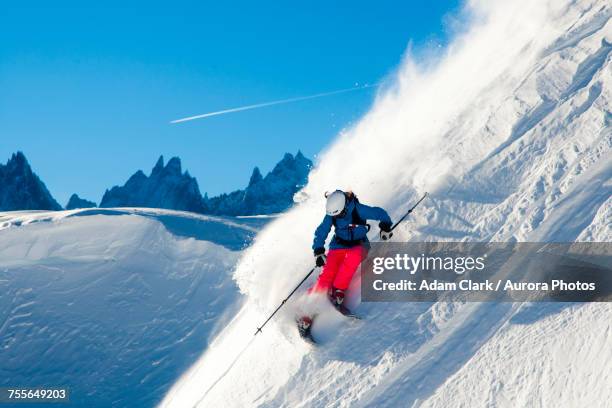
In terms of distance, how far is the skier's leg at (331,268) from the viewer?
8.10 metres

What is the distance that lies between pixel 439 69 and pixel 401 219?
777 centimetres

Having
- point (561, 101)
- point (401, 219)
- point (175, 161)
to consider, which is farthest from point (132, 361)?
point (175, 161)

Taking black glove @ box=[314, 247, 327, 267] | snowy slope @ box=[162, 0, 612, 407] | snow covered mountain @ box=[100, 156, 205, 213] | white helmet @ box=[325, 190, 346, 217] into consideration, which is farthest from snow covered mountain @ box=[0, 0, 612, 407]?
snow covered mountain @ box=[100, 156, 205, 213]

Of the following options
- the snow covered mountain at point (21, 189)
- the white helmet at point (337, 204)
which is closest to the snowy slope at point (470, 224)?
the white helmet at point (337, 204)

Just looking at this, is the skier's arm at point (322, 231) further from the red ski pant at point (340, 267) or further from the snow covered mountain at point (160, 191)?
the snow covered mountain at point (160, 191)

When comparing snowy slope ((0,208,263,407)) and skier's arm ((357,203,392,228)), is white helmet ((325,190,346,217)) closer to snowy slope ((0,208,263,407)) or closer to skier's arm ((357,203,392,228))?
skier's arm ((357,203,392,228))

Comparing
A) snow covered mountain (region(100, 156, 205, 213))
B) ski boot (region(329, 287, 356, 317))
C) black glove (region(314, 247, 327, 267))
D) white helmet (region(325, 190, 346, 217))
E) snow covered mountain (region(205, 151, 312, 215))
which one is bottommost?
ski boot (region(329, 287, 356, 317))

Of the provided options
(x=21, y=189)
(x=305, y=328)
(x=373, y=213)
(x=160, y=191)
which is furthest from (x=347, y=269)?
(x=160, y=191)

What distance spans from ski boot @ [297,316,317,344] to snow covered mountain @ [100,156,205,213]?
137365 mm

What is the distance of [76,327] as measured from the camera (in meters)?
13.9

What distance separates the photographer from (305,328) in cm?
792

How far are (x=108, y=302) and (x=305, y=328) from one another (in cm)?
874

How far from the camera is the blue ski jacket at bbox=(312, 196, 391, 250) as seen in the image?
8.08 m

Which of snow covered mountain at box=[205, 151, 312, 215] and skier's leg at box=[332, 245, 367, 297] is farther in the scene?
snow covered mountain at box=[205, 151, 312, 215]
